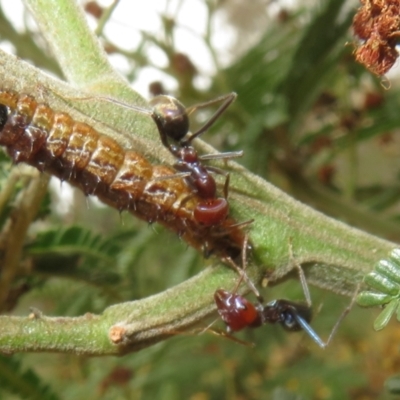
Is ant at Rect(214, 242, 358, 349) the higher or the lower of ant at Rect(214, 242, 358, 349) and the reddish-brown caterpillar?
the lower

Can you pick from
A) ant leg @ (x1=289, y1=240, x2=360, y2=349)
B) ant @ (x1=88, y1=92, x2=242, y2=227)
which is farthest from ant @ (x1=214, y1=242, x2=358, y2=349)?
ant @ (x1=88, y1=92, x2=242, y2=227)

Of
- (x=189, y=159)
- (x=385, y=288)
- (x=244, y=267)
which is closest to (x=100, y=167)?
(x=189, y=159)

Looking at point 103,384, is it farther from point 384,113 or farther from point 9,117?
point 9,117

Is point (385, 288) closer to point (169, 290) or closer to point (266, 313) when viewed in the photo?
point (169, 290)

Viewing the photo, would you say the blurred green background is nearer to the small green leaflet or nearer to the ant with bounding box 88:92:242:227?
the ant with bounding box 88:92:242:227

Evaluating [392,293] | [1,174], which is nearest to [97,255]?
[1,174]

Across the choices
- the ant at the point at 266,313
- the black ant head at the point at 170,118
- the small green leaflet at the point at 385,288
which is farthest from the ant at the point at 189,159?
the small green leaflet at the point at 385,288
